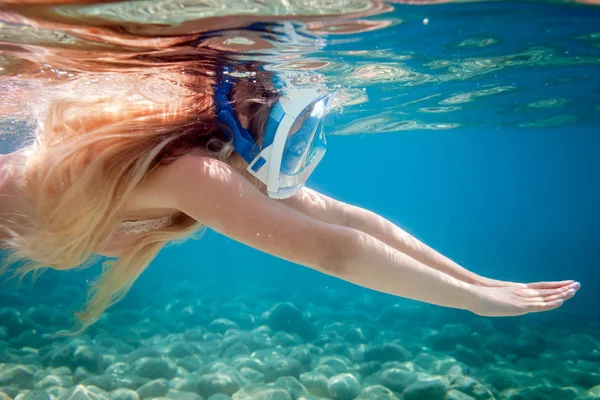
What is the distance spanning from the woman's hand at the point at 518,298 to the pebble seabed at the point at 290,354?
5004 millimetres

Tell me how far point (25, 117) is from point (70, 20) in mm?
9799

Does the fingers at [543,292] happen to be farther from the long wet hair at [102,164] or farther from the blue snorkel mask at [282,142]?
the long wet hair at [102,164]

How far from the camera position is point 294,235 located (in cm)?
264

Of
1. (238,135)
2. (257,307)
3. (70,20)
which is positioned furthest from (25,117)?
(238,135)

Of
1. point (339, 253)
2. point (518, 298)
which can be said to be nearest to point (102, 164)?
point (339, 253)

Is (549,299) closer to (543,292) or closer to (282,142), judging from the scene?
(543,292)

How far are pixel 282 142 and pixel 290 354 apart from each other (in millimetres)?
8007

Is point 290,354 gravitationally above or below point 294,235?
below

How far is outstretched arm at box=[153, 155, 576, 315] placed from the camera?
8.70 ft

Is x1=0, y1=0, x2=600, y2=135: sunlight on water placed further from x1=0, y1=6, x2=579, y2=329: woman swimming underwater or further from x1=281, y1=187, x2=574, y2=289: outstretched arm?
x1=281, y1=187, x2=574, y2=289: outstretched arm

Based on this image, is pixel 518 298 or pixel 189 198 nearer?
pixel 189 198

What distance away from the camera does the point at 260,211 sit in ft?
8.80

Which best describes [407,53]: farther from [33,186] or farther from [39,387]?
[39,387]

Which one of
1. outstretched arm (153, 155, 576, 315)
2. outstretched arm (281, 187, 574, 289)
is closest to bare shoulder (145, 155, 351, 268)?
outstretched arm (153, 155, 576, 315)
